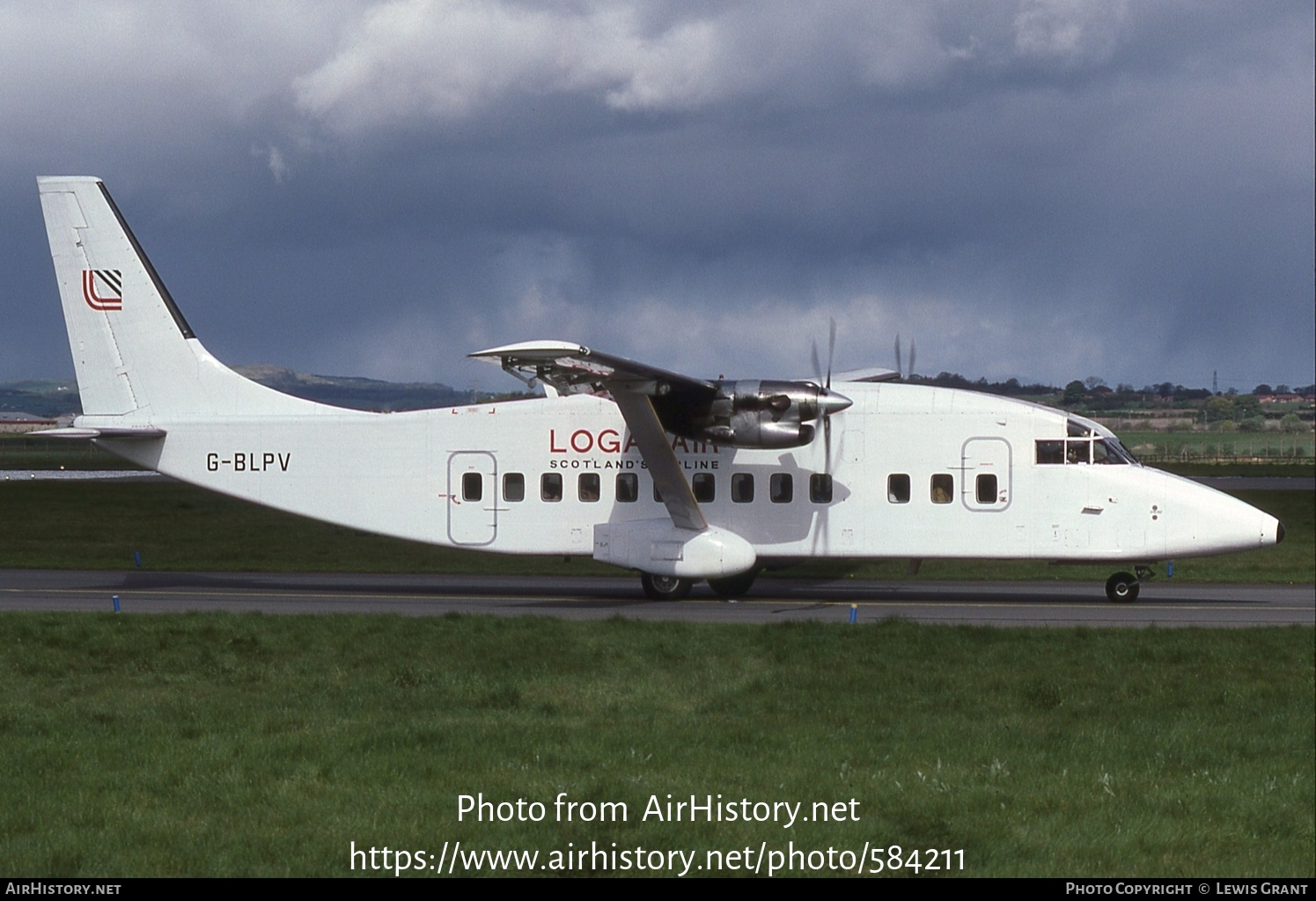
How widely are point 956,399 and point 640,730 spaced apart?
→ 13.4m

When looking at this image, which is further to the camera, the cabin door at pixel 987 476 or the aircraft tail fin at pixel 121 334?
the aircraft tail fin at pixel 121 334

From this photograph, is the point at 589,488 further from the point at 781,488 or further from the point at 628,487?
the point at 781,488

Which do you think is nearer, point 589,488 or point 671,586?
point 671,586

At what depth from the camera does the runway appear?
69.6ft

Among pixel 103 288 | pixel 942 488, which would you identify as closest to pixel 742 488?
pixel 942 488

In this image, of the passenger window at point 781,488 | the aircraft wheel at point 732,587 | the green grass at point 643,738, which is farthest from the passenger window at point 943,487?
the green grass at point 643,738

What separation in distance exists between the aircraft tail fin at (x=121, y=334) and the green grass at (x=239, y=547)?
1.87 meters

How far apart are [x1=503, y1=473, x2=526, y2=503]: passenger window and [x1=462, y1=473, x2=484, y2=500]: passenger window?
1.43 feet

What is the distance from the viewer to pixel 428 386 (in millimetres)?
27500

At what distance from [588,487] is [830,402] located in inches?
188

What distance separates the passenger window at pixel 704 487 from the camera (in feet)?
78.6

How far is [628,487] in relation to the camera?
24188 mm

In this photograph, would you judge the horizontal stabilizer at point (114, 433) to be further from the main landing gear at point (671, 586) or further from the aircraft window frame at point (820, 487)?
the aircraft window frame at point (820, 487)
